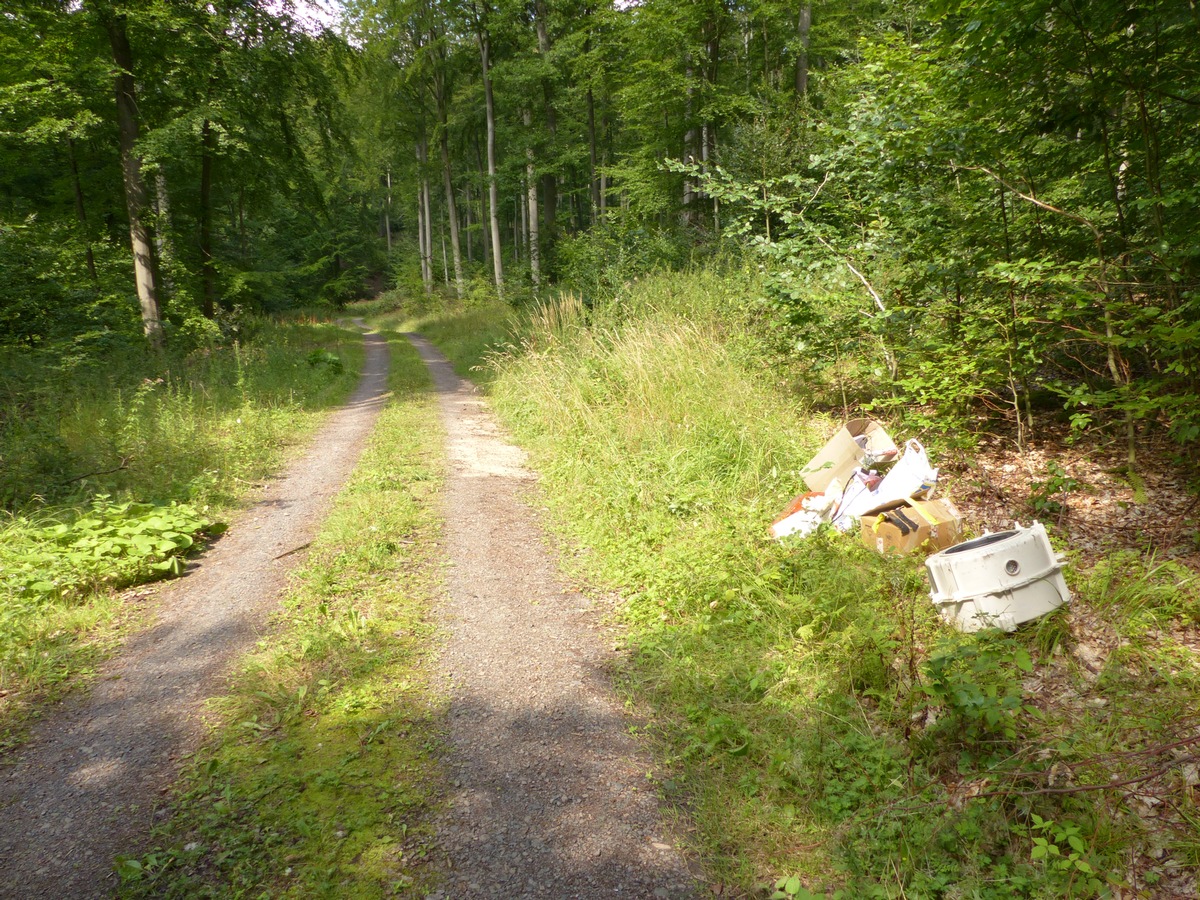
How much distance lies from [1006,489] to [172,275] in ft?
55.7

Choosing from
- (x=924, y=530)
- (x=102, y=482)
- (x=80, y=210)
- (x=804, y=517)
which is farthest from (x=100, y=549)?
(x=80, y=210)

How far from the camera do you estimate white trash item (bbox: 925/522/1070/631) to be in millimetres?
3252

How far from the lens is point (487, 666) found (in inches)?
149

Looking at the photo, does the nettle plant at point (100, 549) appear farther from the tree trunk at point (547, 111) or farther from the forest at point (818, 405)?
the tree trunk at point (547, 111)

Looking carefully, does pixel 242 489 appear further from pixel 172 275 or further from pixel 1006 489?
pixel 172 275

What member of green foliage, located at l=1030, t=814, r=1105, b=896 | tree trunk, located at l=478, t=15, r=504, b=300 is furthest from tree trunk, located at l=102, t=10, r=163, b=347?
green foliage, located at l=1030, t=814, r=1105, b=896

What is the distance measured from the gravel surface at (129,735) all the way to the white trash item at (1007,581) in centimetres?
387

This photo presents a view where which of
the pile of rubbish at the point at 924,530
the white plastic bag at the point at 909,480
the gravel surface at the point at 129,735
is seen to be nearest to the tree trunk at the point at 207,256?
the gravel surface at the point at 129,735

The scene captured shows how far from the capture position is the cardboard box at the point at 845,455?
16.3 ft

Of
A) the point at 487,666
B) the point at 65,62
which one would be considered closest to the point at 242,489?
the point at 487,666

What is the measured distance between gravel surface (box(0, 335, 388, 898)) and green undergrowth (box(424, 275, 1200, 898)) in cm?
227

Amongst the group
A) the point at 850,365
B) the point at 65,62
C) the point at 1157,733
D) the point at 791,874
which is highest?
the point at 65,62

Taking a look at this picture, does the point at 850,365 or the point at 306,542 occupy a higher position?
the point at 850,365

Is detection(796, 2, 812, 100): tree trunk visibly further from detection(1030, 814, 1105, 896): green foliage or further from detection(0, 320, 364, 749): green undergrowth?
detection(1030, 814, 1105, 896): green foliage
